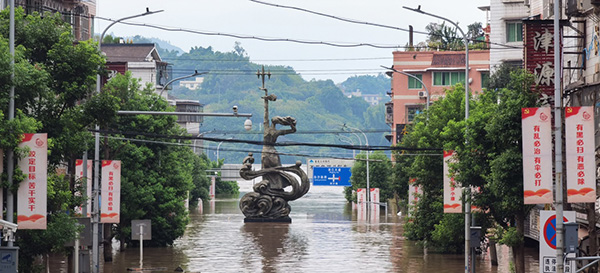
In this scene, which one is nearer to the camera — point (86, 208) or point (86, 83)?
point (86, 83)

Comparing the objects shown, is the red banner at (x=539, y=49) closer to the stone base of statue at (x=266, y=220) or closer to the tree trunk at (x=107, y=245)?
the tree trunk at (x=107, y=245)

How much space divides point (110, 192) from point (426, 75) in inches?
2332

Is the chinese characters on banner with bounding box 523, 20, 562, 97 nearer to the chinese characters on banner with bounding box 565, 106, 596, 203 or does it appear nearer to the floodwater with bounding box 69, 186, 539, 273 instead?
the chinese characters on banner with bounding box 565, 106, 596, 203

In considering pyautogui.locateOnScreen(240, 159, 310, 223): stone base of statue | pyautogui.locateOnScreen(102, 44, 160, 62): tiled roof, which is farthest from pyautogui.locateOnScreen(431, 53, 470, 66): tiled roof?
pyautogui.locateOnScreen(102, 44, 160, 62): tiled roof

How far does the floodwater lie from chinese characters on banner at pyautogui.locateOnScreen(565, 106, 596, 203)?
663 inches

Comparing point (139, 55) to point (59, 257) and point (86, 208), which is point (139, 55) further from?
point (86, 208)

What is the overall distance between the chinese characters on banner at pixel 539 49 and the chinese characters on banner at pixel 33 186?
11837 mm

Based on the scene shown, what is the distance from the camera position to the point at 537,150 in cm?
2348

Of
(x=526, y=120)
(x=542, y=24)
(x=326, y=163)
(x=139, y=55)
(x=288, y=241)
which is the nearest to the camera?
(x=526, y=120)

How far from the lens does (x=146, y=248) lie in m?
50.3

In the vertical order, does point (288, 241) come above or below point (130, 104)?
below

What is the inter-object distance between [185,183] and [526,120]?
1098 inches

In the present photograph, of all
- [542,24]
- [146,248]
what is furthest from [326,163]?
[542,24]

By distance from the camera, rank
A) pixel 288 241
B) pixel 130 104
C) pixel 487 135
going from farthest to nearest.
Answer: pixel 288 241, pixel 130 104, pixel 487 135
